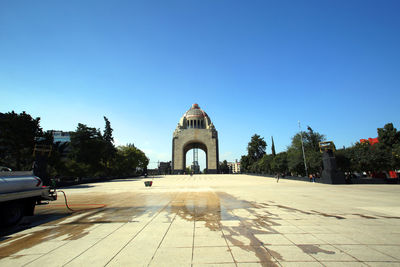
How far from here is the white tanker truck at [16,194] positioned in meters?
6.18

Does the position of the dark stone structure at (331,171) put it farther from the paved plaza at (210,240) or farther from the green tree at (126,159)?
the green tree at (126,159)

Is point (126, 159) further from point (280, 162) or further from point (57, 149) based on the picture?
point (280, 162)

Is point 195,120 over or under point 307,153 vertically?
over

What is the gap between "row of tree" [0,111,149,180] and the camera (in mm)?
25984

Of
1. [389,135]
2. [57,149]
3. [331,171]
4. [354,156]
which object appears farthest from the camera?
[57,149]

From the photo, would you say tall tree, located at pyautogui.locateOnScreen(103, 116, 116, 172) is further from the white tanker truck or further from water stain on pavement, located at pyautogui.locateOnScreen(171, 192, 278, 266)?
water stain on pavement, located at pyautogui.locateOnScreen(171, 192, 278, 266)

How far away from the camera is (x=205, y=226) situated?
19.4 ft

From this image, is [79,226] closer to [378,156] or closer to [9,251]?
[9,251]

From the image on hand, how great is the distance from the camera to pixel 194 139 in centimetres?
7006

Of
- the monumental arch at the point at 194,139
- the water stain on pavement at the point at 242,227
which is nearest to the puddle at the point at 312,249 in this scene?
the water stain on pavement at the point at 242,227

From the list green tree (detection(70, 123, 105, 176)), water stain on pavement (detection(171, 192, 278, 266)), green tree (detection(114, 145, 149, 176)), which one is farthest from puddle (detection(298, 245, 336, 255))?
green tree (detection(114, 145, 149, 176))

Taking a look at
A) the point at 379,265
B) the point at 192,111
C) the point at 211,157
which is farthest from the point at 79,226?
the point at 192,111

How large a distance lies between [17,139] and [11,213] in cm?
2667

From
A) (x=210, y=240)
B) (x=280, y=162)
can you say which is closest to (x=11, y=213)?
(x=210, y=240)
